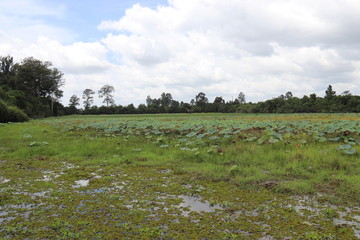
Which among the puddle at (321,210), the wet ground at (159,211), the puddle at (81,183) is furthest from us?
the puddle at (81,183)

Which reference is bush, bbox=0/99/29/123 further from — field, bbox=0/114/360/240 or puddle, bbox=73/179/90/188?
puddle, bbox=73/179/90/188

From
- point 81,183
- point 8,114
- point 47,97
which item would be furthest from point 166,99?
point 81,183

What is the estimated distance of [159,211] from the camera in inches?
158

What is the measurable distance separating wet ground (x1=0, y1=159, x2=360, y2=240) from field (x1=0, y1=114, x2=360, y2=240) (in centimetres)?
2

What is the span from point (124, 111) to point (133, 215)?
8292cm

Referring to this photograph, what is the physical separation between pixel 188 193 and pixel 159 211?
3.37ft

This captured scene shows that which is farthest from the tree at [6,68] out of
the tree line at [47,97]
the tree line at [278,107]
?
the tree line at [278,107]

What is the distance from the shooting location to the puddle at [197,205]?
410 cm

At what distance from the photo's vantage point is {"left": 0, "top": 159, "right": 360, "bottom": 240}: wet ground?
3309mm

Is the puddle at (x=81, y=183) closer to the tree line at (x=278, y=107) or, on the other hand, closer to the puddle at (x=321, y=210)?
the puddle at (x=321, y=210)

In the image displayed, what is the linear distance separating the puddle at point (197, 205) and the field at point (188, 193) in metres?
0.02

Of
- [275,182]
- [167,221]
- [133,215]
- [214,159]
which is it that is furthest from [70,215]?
[214,159]

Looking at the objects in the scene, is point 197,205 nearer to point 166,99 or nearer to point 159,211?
point 159,211

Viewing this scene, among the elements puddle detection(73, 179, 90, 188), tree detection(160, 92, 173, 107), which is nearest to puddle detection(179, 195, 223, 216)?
puddle detection(73, 179, 90, 188)
